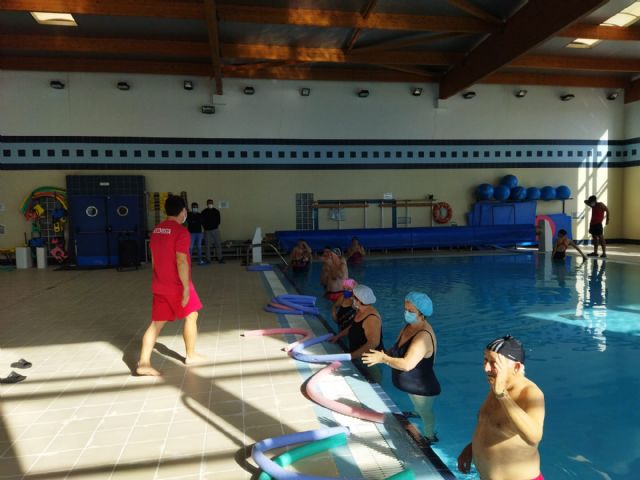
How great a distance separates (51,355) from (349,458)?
339 cm

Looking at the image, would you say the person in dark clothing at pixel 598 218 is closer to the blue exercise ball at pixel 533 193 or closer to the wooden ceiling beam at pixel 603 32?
the blue exercise ball at pixel 533 193

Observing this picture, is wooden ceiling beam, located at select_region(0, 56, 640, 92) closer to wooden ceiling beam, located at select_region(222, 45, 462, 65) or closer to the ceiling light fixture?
wooden ceiling beam, located at select_region(222, 45, 462, 65)

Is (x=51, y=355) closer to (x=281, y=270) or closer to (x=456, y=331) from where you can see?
(x=456, y=331)

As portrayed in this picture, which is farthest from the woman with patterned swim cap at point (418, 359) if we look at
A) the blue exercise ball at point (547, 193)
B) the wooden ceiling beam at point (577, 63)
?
the blue exercise ball at point (547, 193)

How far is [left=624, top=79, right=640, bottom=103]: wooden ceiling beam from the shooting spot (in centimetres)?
1512

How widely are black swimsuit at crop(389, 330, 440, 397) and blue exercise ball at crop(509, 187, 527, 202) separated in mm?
12720

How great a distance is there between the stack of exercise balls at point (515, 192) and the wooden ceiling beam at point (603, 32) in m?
4.90

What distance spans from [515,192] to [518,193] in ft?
0.32

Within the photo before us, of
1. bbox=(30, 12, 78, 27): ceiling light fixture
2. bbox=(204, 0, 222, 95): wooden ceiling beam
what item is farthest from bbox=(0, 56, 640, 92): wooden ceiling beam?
bbox=(30, 12, 78, 27): ceiling light fixture

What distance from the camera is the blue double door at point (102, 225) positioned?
12.0 meters

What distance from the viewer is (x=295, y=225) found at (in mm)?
14086

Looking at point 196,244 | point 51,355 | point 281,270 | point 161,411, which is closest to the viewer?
point 161,411

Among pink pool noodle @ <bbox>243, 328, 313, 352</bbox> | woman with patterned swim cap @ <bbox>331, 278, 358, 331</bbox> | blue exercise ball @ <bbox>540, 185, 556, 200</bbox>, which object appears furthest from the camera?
blue exercise ball @ <bbox>540, 185, 556, 200</bbox>

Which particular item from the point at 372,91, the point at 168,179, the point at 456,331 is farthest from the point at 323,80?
the point at 456,331
